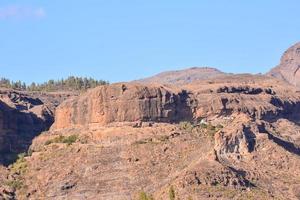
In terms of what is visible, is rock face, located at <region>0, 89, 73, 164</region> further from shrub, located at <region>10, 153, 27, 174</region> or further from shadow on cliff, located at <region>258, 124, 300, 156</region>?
shadow on cliff, located at <region>258, 124, 300, 156</region>

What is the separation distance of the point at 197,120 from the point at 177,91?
4.18m

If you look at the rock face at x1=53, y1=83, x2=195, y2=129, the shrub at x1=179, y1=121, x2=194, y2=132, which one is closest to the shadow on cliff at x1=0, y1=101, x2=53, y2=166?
the rock face at x1=53, y1=83, x2=195, y2=129

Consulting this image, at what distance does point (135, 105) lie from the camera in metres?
151

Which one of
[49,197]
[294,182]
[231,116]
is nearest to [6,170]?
[49,197]

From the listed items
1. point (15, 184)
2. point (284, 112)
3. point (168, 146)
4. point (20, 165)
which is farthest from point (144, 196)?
point (284, 112)

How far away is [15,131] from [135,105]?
20.9 meters

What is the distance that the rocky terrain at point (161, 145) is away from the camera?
133000 millimetres

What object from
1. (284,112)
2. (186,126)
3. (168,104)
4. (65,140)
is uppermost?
(168,104)

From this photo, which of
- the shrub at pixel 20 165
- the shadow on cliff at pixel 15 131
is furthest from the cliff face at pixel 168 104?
the shrub at pixel 20 165

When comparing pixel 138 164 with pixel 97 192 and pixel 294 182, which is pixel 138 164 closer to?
pixel 97 192

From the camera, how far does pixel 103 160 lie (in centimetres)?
14225

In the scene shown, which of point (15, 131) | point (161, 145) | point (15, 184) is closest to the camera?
point (161, 145)

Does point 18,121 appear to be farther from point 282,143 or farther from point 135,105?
point 282,143

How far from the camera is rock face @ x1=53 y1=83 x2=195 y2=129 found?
496 ft
